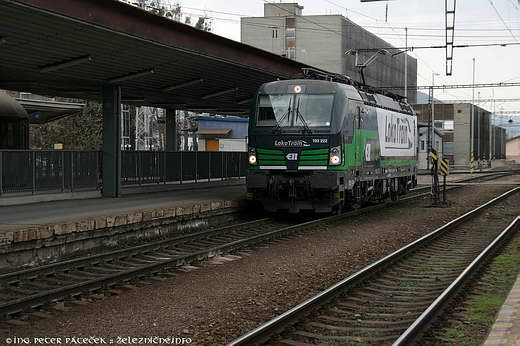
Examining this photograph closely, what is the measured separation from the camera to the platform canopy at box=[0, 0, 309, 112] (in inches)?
496

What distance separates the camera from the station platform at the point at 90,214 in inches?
440

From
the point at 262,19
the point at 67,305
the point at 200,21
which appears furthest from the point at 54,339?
the point at 262,19

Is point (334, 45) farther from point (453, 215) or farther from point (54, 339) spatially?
point (54, 339)

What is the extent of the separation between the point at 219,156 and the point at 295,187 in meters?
10.4

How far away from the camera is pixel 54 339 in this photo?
21.2 ft

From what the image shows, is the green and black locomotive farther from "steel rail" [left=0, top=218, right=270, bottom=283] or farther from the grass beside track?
the grass beside track

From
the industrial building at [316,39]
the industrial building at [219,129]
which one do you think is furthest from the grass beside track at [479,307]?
the industrial building at [316,39]

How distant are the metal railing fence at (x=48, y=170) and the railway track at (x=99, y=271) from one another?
5.02 meters

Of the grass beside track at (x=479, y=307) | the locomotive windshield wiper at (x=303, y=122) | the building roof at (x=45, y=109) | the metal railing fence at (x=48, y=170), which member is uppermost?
the building roof at (x=45, y=109)

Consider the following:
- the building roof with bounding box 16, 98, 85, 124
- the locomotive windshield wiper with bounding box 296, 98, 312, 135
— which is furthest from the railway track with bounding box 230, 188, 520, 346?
the building roof with bounding box 16, 98, 85, 124

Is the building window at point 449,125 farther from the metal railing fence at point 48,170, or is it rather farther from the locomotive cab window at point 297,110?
the metal railing fence at point 48,170

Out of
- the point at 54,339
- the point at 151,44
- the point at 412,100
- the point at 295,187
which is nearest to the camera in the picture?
the point at 54,339

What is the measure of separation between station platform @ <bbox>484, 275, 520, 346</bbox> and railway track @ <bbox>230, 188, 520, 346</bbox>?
723 millimetres

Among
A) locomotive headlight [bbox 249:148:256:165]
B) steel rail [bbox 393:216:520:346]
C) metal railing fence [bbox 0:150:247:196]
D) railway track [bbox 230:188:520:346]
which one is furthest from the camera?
locomotive headlight [bbox 249:148:256:165]
